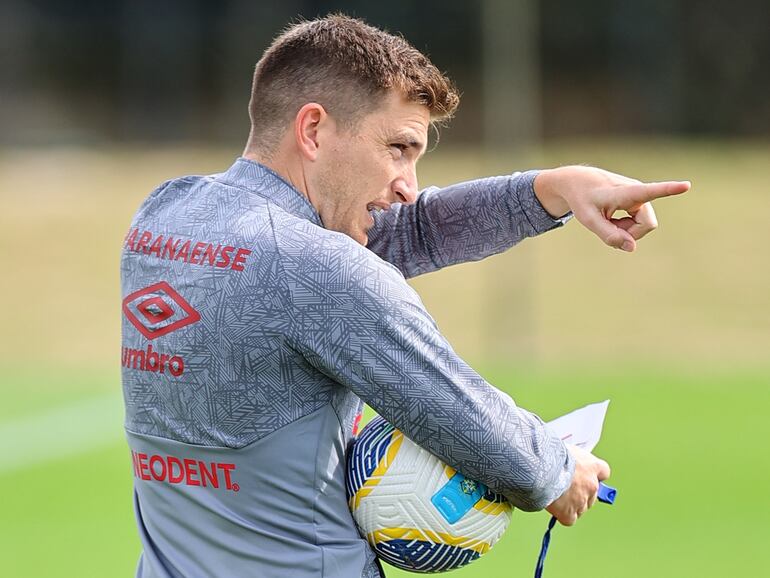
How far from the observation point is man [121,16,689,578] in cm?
296

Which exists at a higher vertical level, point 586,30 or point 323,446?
point 323,446

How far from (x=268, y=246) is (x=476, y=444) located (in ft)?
2.01

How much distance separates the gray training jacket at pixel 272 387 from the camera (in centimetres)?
295

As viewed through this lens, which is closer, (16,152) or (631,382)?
(631,382)

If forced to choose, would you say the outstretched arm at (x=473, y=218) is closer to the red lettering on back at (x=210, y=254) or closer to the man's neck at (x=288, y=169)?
the man's neck at (x=288, y=169)

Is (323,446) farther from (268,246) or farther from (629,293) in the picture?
(629,293)

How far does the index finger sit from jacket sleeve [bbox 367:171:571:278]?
0.41 m

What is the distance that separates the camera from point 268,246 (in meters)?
2.99

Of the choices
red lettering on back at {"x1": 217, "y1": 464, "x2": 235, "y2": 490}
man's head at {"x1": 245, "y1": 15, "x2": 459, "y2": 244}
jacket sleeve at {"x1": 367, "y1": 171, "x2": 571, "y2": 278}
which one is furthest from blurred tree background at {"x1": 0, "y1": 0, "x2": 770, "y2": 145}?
red lettering on back at {"x1": 217, "y1": 464, "x2": 235, "y2": 490}

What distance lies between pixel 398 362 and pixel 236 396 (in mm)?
367

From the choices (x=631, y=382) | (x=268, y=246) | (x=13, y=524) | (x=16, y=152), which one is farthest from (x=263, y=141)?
(x=16, y=152)

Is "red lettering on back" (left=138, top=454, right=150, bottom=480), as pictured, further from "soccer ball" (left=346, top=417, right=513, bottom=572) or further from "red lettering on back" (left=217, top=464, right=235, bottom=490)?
"soccer ball" (left=346, top=417, right=513, bottom=572)

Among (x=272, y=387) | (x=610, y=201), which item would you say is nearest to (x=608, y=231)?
(x=610, y=201)

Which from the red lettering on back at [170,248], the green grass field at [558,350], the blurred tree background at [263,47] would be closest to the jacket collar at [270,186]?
the red lettering on back at [170,248]
